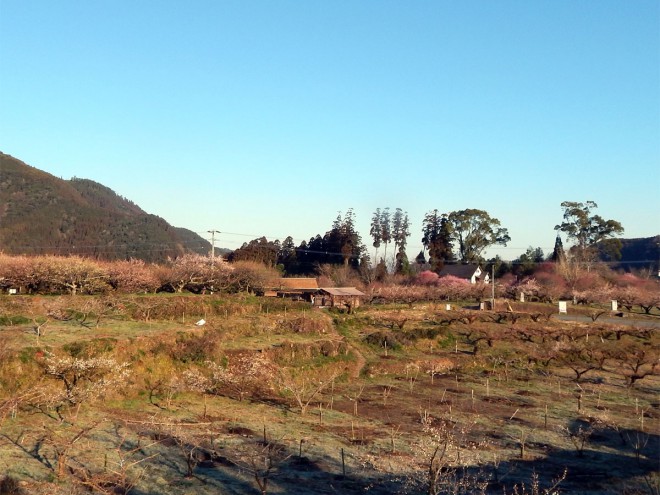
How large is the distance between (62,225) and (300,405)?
96578mm

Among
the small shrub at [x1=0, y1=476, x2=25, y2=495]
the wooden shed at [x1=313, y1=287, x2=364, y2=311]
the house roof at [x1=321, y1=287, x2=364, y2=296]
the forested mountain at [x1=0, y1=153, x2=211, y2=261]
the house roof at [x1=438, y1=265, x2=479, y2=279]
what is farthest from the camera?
the forested mountain at [x1=0, y1=153, x2=211, y2=261]

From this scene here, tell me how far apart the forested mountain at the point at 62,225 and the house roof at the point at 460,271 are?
48896mm

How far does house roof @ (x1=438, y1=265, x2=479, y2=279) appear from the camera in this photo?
67562mm

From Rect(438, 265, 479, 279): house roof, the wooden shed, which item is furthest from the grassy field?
Rect(438, 265, 479, 279): house roof

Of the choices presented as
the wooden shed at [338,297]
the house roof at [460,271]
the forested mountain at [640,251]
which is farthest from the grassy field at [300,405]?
the forested mountain at [640,251]

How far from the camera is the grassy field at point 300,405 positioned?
1367 cm

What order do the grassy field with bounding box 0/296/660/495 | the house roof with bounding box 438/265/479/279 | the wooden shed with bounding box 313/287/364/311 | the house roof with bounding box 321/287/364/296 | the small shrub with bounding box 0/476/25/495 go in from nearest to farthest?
the small shrub with bounding box 0/476/25/495 → the grassy field with bounding box 0/296/660/495 → the wooden shed with bounding box 313/287/364/311 → the house roof with bounding box 321/287/364/296 → the house roof with bounding box 438/265/479/279

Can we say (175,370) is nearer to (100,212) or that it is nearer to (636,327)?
(636,327)

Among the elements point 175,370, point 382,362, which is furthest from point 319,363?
point 175,370

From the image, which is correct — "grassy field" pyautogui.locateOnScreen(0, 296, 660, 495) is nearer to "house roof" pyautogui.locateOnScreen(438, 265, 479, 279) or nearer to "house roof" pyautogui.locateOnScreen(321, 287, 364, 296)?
"house roof" pyautogui.locateOnScreen(321, 287, 364, 296)

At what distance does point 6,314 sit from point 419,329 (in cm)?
2137

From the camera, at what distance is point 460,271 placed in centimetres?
6856

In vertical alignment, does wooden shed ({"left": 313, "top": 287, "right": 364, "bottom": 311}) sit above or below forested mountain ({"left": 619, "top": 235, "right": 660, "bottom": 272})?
below

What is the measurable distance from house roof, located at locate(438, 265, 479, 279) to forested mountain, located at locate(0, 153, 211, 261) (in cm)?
4890
